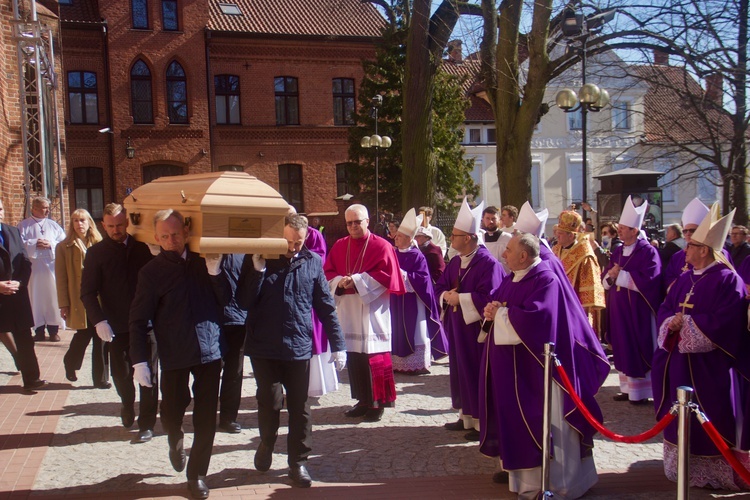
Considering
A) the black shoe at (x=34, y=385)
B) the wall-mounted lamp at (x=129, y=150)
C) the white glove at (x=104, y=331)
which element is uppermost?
the wall-mounted lamp at (x=129, y=150)

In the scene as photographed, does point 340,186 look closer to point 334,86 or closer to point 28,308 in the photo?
point 334,86

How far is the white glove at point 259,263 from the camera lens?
544cm

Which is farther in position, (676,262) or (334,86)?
(334,86)

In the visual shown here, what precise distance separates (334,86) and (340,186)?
14.5ft

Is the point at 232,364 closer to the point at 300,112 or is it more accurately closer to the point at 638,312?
the point at 638,312

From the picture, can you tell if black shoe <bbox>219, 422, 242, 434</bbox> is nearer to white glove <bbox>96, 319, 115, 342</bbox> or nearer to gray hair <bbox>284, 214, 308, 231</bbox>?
white glove <bbox>96, 319, 115, 342</bbox>

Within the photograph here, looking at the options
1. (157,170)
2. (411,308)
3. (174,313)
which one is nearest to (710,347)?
(174,313)

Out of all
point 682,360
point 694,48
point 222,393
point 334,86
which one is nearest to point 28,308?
point 222,393

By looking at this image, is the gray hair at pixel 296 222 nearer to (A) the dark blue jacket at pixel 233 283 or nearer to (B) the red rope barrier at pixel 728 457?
(A) the dark blue jacket at pixel 233 283

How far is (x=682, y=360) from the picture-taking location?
5.72m

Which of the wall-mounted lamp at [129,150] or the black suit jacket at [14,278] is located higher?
the wall-mounted lamp at [129,150]

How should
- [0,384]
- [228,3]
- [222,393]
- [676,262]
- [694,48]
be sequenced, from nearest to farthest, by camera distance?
[222,393] → [676,262] → [0,384] → [694,48] → [228,3]

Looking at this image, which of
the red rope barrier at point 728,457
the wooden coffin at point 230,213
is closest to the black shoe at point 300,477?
the wooden coffin at point 230,213

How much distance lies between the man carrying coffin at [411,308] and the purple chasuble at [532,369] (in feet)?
12.7
